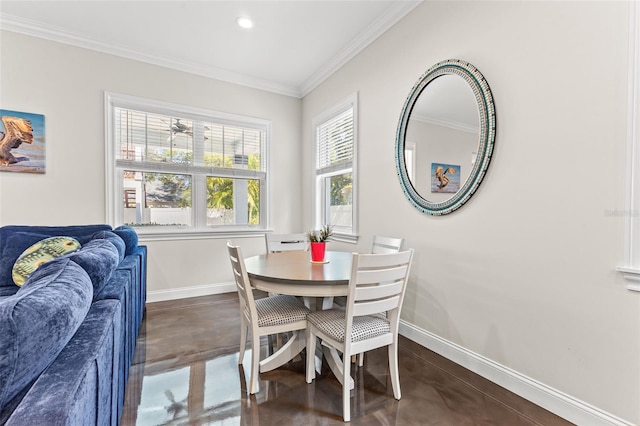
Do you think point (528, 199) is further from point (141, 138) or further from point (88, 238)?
point (141, 138)

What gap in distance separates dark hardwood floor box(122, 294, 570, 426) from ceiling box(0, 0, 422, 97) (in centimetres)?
290

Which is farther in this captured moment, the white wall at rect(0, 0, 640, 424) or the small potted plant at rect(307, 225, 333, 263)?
the small potted plant at rect(307, 225, 333, 263)

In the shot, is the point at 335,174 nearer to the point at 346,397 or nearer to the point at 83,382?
the point at 346,397

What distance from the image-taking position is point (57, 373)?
0.76 m

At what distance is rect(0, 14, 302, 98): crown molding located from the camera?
2859mm

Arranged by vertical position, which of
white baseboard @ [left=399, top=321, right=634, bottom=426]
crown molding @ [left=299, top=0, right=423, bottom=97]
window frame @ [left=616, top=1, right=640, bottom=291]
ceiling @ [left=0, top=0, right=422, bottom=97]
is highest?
ceiling @ [left=0, top=0, right=422, bottom=97]

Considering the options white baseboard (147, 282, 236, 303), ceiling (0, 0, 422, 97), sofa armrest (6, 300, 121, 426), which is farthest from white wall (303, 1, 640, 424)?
white baseboard (147, 282, 236, 303)

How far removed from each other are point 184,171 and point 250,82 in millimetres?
1498

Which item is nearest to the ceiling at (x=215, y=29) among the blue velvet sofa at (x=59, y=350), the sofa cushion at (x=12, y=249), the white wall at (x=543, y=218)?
the white wall at (x=543, y=218)

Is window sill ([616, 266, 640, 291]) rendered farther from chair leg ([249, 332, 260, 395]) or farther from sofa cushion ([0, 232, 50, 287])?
sofa cushion ([0, 232, 50, 287])

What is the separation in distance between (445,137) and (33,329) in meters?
2.48

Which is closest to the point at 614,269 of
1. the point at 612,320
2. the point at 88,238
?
the point at 612,320

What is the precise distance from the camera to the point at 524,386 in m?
1.75

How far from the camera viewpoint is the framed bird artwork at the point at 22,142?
2832 mm
